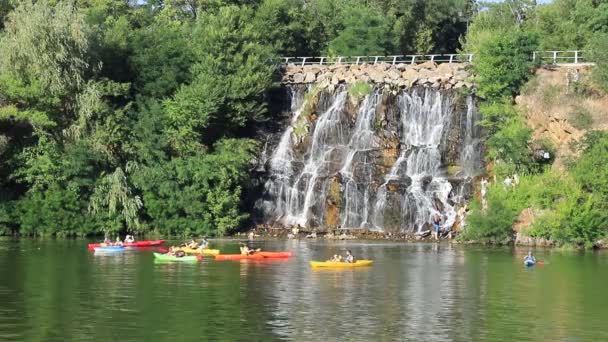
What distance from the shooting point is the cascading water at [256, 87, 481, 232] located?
80.5 meters

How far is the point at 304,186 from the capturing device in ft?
276

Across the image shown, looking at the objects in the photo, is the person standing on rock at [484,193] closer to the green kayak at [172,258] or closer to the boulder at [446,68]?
the boulder at [446,68]

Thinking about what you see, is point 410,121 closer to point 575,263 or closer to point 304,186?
point 304,186

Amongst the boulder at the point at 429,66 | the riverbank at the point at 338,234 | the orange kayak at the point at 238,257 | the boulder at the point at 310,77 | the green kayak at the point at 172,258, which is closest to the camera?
the green kayak at the point at 172,258

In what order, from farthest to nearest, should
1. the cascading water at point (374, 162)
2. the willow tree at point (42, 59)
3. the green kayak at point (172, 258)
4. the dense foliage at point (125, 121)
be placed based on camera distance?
the willow tree at point (42, 59)
the cascading water at point (374, 162)
the dense foliage at point (125, 121)
the green kayak at point (172, 258)

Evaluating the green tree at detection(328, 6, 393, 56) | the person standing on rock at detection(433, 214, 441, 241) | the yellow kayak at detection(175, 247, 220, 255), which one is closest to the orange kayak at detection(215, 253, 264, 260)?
the yellow kayak at detection(175, 247, 220, 255)

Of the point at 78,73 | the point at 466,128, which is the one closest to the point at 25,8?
the point at 78,73

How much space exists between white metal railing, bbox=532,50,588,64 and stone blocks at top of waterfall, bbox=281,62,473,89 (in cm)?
506

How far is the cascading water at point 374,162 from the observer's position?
80.5 meters

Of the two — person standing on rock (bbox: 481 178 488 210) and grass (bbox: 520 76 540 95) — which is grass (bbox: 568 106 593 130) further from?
person standing on rock (bbox: 481 178 488 210)

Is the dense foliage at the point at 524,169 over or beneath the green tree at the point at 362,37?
beneath

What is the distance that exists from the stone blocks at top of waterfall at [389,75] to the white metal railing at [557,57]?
506 cm

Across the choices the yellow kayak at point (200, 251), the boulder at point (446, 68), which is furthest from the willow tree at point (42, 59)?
the boulder at point (446, 68)

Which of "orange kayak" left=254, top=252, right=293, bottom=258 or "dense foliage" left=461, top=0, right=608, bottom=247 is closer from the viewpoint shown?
"orange kayak" left=254, top=252, right=293, bottom=258
